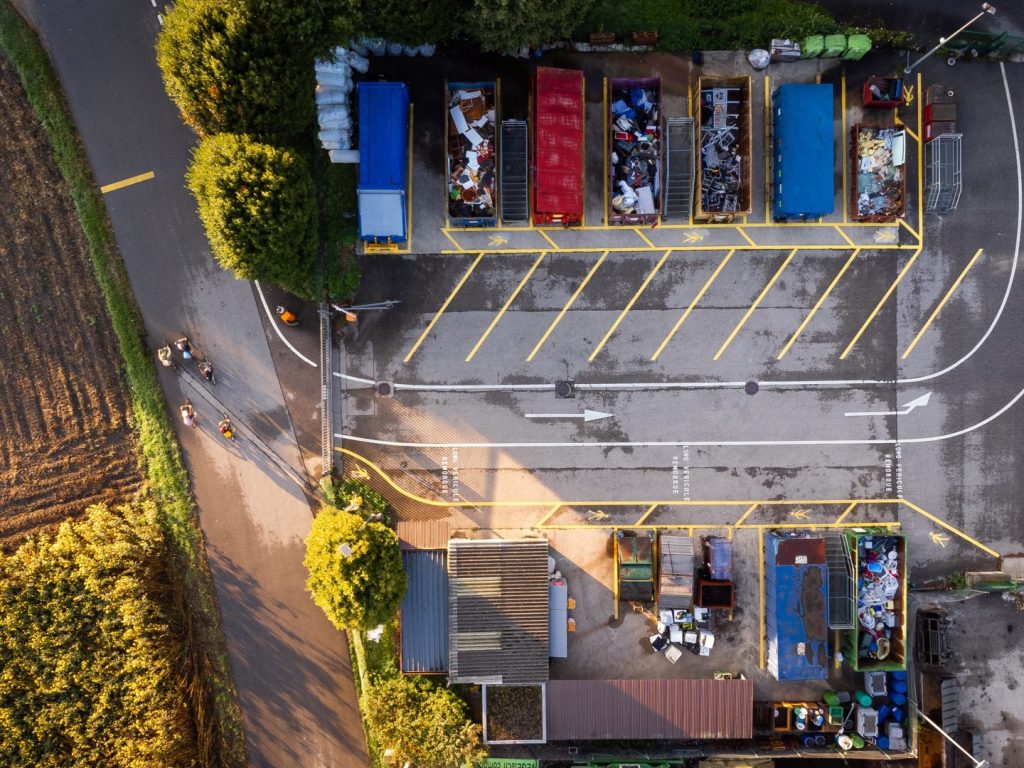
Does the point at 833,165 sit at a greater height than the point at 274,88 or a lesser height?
lesser

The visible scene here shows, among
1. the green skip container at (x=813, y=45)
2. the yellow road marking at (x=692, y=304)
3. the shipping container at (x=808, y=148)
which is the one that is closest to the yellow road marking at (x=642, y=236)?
the yellow road marking at (x=692, y=304)

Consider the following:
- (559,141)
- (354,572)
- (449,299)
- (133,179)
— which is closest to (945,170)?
(559,141)

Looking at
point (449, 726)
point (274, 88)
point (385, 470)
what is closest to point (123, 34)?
point (274, 88)

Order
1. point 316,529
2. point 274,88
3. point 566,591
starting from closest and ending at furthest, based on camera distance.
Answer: point 274,88, point 316,529, point 566,591

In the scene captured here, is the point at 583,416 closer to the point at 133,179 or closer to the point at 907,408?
the point at 907,408

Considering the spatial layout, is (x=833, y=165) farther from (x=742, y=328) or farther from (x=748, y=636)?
(x=748, y=636)

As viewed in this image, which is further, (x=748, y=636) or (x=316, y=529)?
(x=748, y=636)
